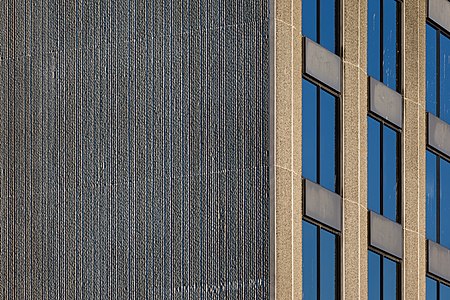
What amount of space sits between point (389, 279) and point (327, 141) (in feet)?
12.1

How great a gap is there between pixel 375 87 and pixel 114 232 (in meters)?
6.57

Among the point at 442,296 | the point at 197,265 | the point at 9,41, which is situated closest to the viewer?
the point at 197,265

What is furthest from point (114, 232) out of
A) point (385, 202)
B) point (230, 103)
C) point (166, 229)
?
point (385, 202)

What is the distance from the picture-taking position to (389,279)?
32.1m

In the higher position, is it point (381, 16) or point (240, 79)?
point (381, 16)

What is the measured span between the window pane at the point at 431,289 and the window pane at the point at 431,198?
0.84 meters

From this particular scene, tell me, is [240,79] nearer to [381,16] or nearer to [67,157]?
[67,157]

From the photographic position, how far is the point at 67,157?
93.9 feet

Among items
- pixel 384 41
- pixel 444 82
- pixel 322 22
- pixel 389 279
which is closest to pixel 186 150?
pixel 322 22

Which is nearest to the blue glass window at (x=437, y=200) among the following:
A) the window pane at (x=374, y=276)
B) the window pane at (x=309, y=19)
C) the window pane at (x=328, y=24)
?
the window pane at (x=374, y=276)

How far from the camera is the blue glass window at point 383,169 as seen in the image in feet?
104

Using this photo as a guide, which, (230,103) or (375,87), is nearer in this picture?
(230,103)

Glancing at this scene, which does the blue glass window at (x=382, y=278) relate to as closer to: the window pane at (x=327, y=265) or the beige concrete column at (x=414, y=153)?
the beige concrete column at (x=414, y=153)

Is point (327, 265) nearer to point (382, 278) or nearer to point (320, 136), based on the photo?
point (320, 136)
